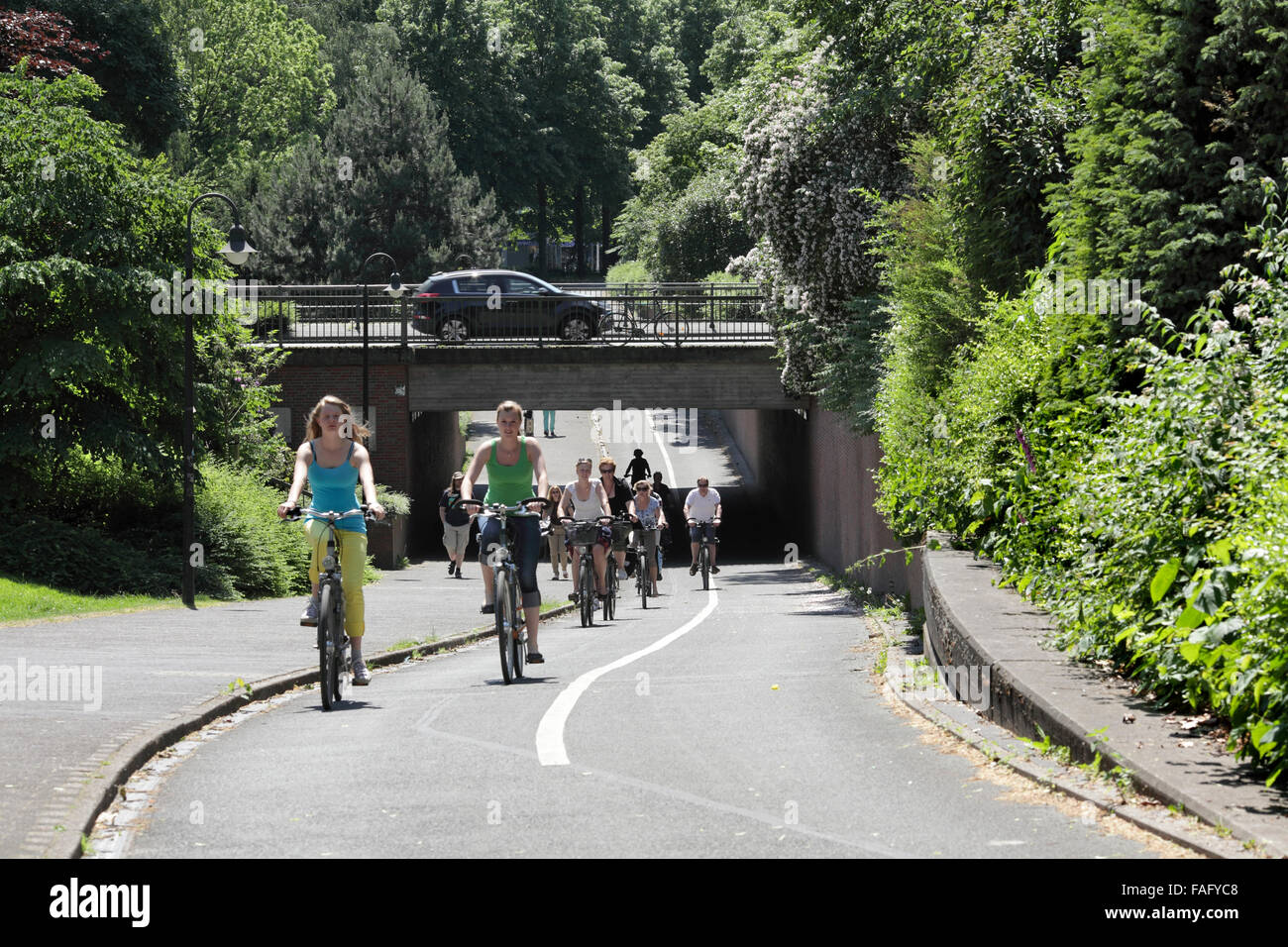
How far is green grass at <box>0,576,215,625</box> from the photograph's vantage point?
17.8m

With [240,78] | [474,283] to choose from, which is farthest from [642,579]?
[240,78]

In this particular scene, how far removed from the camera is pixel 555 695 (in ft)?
36.1

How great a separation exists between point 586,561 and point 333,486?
8484 mm

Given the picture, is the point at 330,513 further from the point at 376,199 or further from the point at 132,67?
the point at 376,199

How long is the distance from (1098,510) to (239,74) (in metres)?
73.4

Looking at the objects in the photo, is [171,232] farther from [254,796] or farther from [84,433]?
[254,796]

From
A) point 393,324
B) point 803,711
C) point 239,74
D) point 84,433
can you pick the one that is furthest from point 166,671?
point 239,74

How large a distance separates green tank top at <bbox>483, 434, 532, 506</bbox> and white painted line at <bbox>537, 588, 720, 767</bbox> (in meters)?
1.40

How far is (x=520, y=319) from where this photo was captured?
124ft

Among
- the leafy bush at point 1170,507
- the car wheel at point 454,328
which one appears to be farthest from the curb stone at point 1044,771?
the car wheel at point 454,328

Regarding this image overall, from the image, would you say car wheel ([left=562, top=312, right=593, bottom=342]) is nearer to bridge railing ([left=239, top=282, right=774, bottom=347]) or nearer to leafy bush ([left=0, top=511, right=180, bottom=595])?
bridge railing ([left=239, top=282, right=774, bottom=347])

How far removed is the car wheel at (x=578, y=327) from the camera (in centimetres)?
3778

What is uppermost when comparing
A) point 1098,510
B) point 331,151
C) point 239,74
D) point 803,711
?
point 239,74
